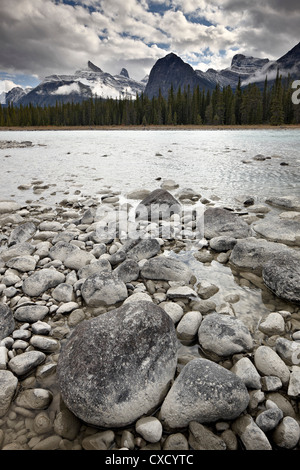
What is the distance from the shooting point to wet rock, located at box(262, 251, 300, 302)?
141 inches

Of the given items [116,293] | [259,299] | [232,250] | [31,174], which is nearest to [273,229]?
[232,250]

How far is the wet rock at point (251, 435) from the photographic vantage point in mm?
1995

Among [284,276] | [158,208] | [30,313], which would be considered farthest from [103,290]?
[158,208]

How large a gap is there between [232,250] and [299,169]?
1170cm

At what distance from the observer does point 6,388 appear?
2.42 meters

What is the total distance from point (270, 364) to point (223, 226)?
3703 mm

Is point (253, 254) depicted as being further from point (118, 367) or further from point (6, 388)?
point (6, 388)

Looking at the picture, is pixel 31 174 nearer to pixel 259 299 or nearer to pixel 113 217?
pixel 113 217

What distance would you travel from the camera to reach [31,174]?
13680mm

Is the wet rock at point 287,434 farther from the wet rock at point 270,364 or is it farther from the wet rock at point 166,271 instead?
the wet rock at point 166,271

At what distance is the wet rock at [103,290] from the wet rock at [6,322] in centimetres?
95

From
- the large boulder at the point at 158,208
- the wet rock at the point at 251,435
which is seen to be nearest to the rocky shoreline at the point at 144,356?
the wet rock at the point at 251,435

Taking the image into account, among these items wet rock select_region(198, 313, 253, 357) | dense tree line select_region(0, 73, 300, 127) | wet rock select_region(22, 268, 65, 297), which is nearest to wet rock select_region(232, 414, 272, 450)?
wet rock select_region(198, 313, 253, 357)

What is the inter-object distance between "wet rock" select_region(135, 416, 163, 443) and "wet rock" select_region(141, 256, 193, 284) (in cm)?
222
